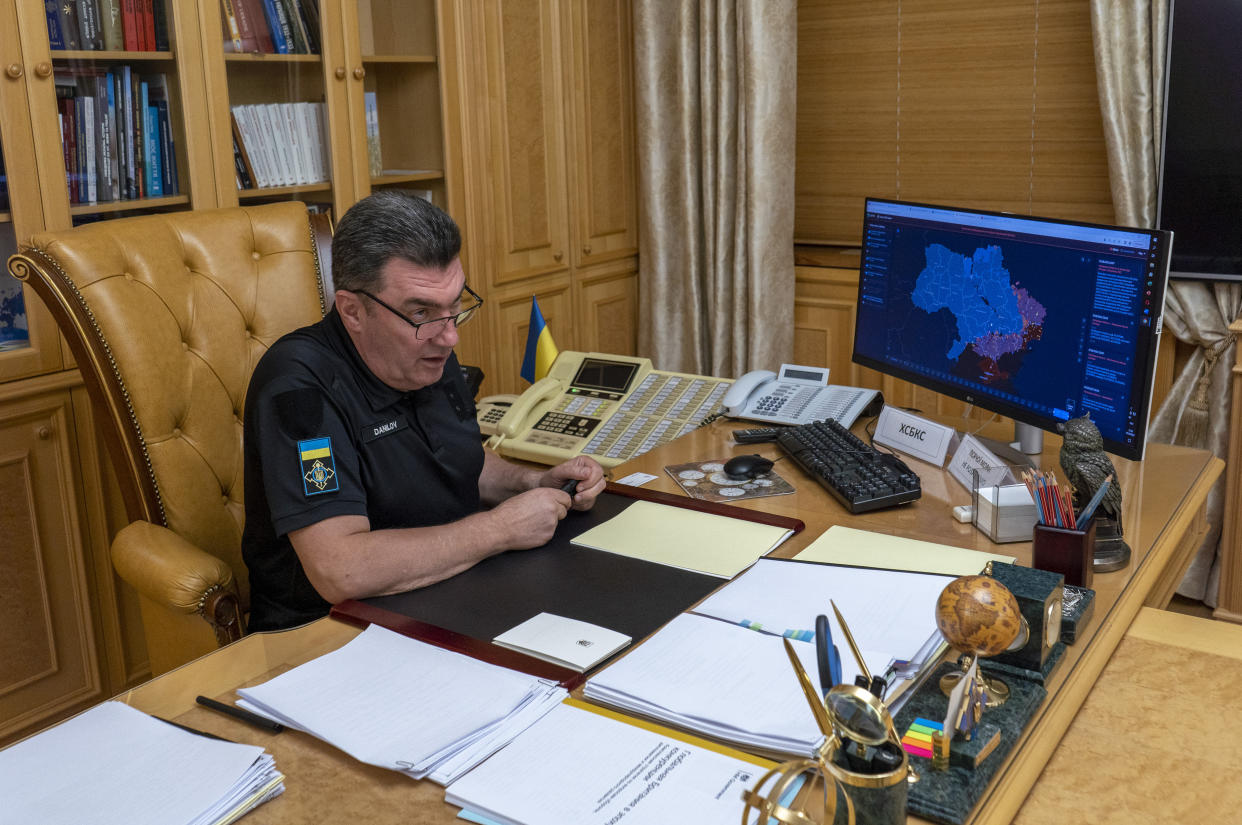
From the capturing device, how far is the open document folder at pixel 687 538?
1500mm

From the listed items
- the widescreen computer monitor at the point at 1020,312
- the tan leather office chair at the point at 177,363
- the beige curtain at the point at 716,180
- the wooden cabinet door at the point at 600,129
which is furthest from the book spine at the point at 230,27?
the widescreen computer monitor at the point at 1020,312

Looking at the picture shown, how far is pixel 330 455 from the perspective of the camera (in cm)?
152

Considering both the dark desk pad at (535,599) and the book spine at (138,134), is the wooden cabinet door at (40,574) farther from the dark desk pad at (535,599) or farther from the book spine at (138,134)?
the dark desk pad at (535,599)

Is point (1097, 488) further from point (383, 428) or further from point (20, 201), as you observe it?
point (20, 201)

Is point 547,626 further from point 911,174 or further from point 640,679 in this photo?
point 911,174

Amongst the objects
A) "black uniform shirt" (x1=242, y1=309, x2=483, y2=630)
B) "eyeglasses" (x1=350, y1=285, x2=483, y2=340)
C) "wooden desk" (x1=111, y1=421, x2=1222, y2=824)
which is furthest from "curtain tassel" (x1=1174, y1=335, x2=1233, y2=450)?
"eyeglasses" (x1=350, y1=285, x2=483, y2=340)

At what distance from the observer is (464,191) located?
3148mm

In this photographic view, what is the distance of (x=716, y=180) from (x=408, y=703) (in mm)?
2763

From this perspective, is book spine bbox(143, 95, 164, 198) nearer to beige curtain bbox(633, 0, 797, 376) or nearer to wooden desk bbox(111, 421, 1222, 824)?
wooden desk bbox(111, 421, 1222, 824)

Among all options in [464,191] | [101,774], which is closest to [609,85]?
[464,191]

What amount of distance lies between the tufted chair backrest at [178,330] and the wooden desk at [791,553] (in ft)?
2.10

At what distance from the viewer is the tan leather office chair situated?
1722 millimetres

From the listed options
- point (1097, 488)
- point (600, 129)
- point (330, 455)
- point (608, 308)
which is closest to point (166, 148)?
point (330, 455)

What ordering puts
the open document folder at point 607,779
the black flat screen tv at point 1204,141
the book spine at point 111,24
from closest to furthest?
the open document folder at point 607,779
the book spine at point 111,24
the black flat screen tv at point 1204,141
